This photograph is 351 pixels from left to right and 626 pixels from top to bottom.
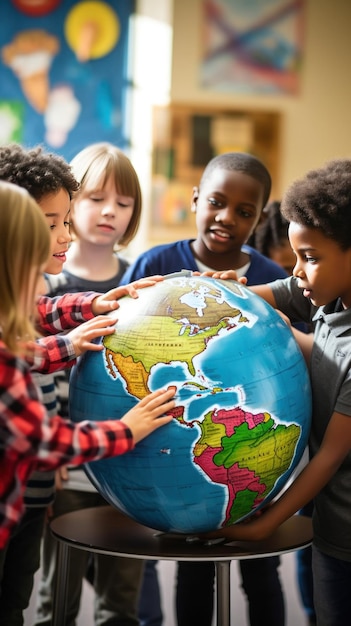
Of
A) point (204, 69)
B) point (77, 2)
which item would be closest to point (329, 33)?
point (204, 69)

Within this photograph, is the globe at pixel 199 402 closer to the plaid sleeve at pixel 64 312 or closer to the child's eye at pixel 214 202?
the plaid sleeve at pixel 64 312

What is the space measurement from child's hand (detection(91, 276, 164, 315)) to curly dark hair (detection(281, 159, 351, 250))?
1.16 feet

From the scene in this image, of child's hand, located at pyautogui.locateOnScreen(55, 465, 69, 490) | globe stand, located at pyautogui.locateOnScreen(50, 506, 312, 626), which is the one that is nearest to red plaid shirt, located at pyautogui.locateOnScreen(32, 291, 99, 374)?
globe stand, located at pyautogui.locateOnScreen(50, 506, 312, 626)

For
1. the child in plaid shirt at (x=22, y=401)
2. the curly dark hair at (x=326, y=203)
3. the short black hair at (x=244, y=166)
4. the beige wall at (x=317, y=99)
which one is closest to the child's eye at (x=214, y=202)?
the short black hair at (x=244, y=166)

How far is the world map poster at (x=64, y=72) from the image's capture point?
20.3ft

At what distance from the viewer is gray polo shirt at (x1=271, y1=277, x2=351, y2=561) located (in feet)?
5.89

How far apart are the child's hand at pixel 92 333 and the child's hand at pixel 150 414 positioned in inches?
7.3

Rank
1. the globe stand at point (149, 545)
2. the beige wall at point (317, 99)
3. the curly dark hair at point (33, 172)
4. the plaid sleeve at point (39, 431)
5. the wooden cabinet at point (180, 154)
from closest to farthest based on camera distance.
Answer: the plaid sleeve at point (39, 431) < the globe stand at point (149, 545) < the curly dark hair at point (33, 172) < the wooden cabinet at point (180, 154) < the beige wall at point (317, 99)

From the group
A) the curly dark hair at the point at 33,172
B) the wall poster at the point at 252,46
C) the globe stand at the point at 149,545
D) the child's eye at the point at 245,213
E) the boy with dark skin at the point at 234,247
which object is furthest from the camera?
the wall poster at the point at 252,46

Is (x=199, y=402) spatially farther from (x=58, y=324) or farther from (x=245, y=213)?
(x=245, y=213)

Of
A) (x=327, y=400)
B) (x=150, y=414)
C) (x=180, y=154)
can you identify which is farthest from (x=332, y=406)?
(x=180, y=154)

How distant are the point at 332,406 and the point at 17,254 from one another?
2.58 ft

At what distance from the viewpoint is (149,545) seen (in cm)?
172

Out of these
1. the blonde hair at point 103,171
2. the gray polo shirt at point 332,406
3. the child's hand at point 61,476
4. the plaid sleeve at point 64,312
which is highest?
the blonde hair at point 103,171
